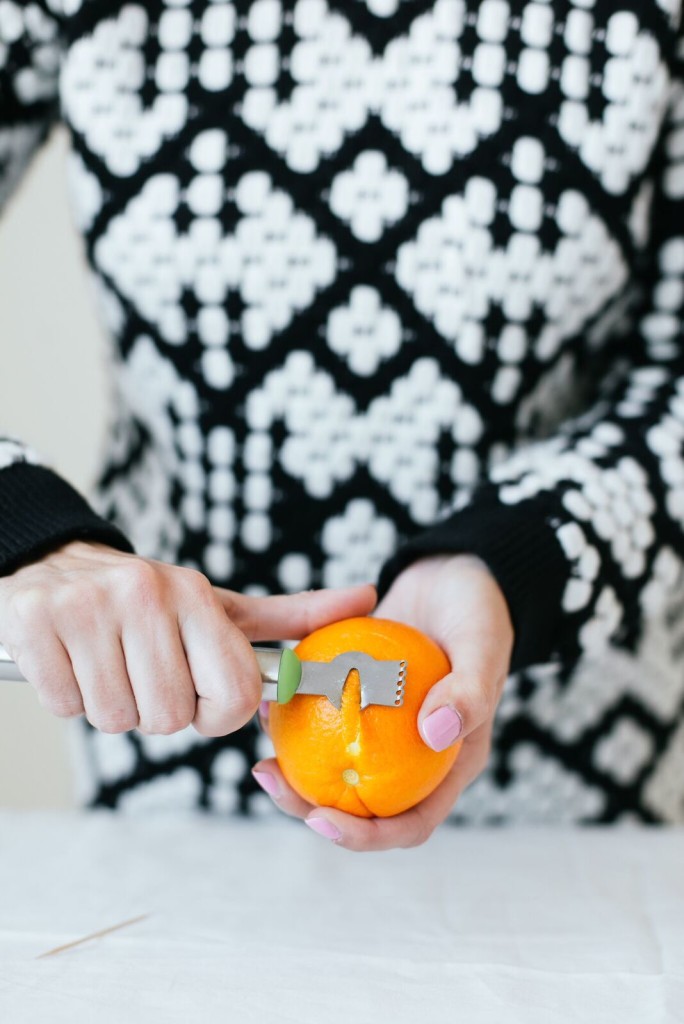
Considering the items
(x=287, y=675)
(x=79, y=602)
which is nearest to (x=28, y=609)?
(x=79, y=602)

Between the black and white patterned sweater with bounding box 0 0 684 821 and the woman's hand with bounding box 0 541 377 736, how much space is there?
0.24m

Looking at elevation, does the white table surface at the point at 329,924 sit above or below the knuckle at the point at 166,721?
below

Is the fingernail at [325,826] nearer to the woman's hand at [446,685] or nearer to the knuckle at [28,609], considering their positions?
the woman's hand at [446,685]

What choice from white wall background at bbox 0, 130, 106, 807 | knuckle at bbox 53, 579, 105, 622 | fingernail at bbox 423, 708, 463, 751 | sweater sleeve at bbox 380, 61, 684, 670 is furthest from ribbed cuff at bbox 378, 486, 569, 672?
white wall background at bbox 0, 130, 106, 807

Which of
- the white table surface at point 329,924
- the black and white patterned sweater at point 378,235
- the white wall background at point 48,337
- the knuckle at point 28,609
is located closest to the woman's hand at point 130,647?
the knuckle at point 28,609

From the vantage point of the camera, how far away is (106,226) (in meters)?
0.73

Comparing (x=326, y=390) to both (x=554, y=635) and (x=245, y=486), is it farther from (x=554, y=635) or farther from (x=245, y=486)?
(x=554, y=635)

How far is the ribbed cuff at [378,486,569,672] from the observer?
0.61 meters

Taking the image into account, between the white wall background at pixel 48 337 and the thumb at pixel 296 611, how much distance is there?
34.5 inches

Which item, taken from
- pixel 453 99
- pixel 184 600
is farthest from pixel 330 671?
pixel 453 99

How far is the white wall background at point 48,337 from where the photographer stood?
1410 millimetres

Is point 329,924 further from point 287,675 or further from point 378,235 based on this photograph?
point 378,235

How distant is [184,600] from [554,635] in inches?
10.8

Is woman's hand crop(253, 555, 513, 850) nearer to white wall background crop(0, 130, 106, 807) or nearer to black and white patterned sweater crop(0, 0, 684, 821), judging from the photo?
black and white patterned sweater crop(0, 0, 684, 821)
